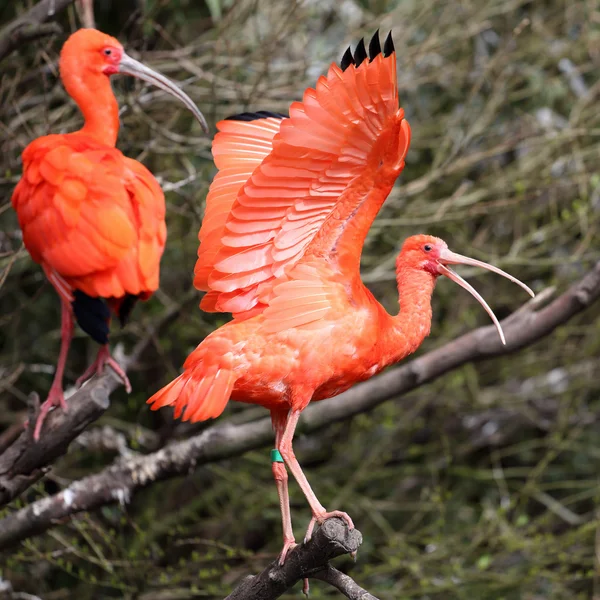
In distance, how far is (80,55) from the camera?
4.36 m

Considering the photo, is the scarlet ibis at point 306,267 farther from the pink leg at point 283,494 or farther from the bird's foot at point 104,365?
the bird's foot at point 104,365

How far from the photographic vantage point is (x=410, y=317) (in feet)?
10.7

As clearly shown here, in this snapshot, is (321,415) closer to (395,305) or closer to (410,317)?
(410,317)

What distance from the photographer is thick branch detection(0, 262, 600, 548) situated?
4.25 m

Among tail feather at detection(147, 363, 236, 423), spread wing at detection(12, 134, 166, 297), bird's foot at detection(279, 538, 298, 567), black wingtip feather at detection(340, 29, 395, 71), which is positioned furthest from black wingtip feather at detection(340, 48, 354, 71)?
bird's foot at detection(279, 538, 298, 567)

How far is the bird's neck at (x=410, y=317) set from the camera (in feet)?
10.5

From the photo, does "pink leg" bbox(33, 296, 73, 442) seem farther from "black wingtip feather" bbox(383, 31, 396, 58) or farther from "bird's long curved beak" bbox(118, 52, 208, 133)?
"black wingtip feather" bbox(383, 31, 396, 58)

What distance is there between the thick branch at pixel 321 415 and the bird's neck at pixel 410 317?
1199 millimetres

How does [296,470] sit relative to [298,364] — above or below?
below

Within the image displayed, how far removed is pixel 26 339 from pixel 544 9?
433 centimetres

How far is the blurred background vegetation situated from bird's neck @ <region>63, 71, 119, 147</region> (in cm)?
49

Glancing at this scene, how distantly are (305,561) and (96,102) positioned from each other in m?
2.37

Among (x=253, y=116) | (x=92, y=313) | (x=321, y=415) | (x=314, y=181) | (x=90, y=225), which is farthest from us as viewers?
(x=321, y=415)

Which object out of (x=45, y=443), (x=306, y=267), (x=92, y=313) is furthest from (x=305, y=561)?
(x=92, y=313)
